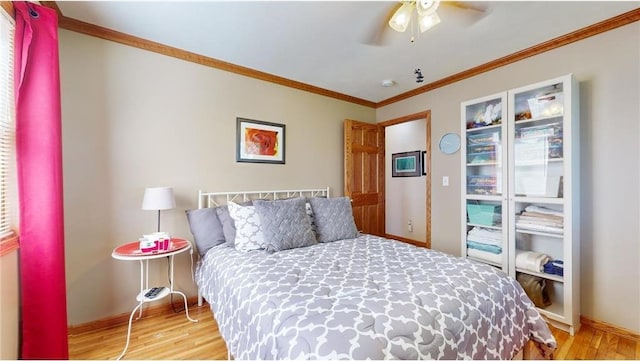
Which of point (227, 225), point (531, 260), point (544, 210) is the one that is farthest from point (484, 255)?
point (227, 225)

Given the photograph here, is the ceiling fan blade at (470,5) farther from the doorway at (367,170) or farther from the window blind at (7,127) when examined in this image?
the window blind at (7,127)

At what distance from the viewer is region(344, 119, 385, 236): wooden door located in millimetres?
3551

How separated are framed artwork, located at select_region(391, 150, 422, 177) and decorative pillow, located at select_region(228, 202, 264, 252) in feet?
10.6

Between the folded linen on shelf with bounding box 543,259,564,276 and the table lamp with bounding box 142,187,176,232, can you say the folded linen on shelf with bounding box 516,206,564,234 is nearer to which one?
the folded linen on shelf with bounding box 543,259,564,276

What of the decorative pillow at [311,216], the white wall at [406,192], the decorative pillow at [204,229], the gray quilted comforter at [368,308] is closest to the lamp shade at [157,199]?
the decorative pillow at [204,229]

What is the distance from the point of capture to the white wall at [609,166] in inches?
75.9

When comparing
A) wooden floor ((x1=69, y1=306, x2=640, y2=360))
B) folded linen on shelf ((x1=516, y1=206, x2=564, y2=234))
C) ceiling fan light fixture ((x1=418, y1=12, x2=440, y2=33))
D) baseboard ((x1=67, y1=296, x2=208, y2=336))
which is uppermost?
ceiling fan light fixture ((x1=418, y1=12, x2=440, y2=33))

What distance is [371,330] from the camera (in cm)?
98

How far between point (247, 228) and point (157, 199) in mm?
742

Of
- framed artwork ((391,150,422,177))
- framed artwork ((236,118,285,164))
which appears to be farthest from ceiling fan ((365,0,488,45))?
framed artwork ((391,150,422,177))

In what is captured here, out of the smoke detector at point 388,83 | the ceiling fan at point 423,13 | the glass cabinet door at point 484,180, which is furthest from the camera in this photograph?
the smoke detector at point 388,83

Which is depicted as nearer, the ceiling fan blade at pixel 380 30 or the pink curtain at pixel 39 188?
the pink curtain at pixel 39 188

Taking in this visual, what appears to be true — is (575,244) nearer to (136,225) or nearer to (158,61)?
(136,225)

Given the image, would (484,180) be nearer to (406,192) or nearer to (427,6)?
(427,6)
